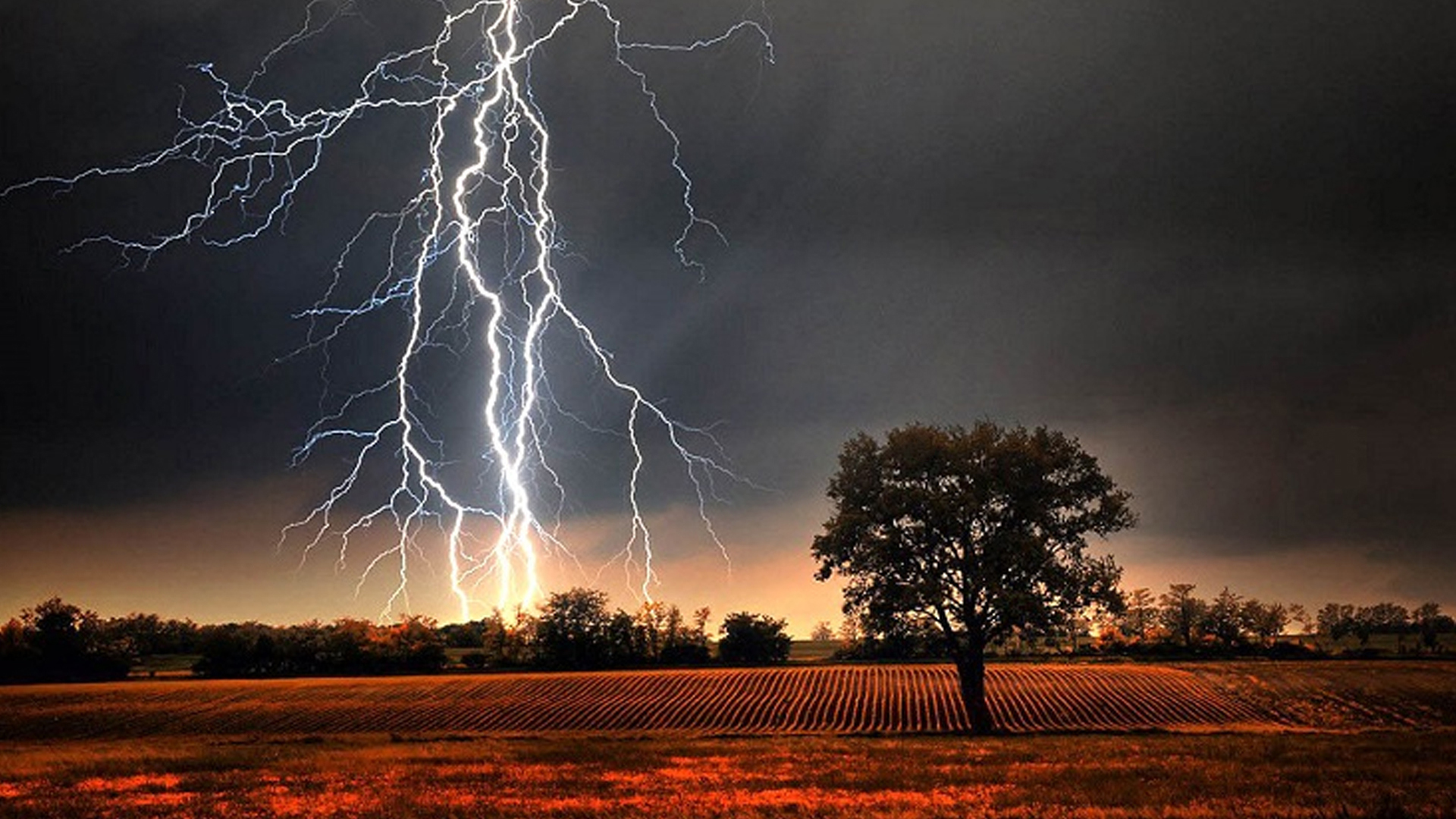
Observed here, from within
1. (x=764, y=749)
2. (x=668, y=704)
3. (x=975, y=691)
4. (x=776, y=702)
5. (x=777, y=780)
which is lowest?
(x=668, y=704)

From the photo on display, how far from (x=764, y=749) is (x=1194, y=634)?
81.5 m

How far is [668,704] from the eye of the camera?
162ft

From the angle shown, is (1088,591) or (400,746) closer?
(400,746)

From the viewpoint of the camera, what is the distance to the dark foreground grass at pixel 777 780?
1430 centimetres

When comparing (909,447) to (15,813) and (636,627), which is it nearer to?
(15,813)

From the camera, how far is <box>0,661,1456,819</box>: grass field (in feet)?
49.8

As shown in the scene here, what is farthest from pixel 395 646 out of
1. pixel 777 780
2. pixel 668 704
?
pixel 777 780

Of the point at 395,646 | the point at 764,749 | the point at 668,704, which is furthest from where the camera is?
the point at 395,646

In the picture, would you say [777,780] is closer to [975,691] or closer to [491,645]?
[975,691]

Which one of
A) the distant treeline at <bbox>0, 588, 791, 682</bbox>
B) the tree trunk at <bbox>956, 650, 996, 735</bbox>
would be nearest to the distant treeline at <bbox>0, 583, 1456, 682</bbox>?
the distant treeline at <bbox>0, 588, 791, 682</bbox>

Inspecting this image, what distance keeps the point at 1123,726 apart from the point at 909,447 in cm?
1257

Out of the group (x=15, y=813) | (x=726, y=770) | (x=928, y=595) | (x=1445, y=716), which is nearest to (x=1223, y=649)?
(x=1445, y=716)

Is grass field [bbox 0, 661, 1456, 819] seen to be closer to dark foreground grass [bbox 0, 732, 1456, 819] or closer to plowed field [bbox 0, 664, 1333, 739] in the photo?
dark foreground grass [bbox 0, 732, 1456, 819]

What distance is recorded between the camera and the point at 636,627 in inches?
3219
